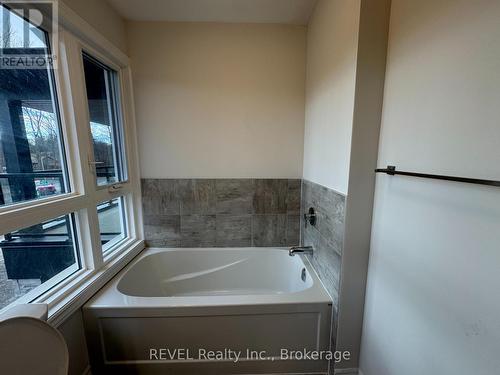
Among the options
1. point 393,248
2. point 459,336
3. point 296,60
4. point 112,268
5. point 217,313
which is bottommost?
point 217,313

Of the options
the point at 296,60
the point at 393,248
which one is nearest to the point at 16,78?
the point at 296,60

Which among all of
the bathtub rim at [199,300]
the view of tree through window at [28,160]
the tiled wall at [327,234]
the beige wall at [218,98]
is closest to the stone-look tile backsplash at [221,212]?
the beige wall at [218,98]

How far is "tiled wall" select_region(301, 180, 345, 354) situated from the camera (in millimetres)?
1327

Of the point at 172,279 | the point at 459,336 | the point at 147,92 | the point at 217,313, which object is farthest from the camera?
the point at 172,279

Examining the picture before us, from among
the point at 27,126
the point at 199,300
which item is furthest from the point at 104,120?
the point at 199,300

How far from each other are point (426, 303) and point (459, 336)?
0.14 metres

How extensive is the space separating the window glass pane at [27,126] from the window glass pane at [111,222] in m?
0.42

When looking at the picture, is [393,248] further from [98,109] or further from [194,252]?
[98,109]

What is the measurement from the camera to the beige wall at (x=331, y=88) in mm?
1187

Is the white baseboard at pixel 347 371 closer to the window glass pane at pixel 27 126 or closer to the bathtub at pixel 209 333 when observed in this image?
the bathtub at pixel 209 333

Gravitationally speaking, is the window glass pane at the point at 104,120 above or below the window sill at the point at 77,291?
above

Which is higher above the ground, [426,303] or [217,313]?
[426,303]

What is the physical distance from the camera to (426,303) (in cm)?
88

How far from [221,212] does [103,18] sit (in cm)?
188
